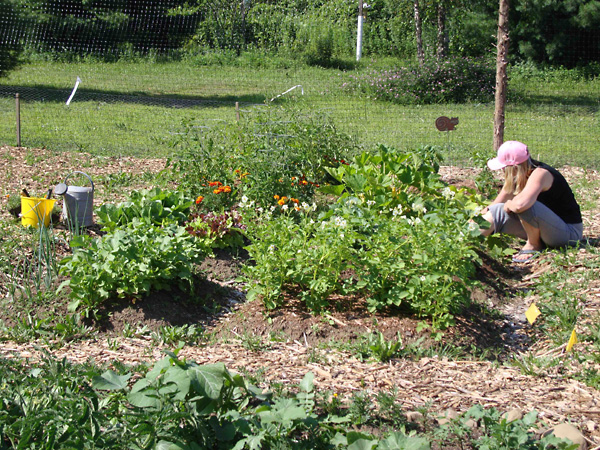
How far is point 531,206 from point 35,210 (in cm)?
398

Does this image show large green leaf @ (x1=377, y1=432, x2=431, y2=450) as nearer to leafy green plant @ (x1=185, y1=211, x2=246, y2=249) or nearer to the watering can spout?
leafy green plant @ (x1=185, y1=211, x2=246, y2=249)

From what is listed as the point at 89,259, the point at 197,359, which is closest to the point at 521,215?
the point at 197,359

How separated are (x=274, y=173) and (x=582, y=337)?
2875mm

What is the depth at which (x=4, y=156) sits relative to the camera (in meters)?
8.13

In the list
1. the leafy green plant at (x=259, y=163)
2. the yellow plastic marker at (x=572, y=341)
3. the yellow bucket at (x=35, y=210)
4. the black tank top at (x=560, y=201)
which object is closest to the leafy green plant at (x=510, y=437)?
the yellow plastic marker at (x=572, y=341)

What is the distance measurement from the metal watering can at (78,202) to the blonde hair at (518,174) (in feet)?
11.1

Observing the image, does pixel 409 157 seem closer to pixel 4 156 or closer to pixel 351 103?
pixel 4 156

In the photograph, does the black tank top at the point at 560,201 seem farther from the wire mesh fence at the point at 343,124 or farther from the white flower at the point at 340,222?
the wire mesh fence at the point at 343,124

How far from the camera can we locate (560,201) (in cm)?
518

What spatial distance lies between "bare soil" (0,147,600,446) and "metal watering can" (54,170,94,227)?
4.00ft

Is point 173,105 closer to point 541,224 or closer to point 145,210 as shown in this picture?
point 145,210

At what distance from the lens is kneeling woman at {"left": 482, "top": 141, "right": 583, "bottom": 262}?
4.96 metres

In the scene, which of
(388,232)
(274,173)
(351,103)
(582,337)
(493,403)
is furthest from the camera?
(351,103)

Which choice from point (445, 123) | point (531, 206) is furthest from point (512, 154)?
point (445, 123)
